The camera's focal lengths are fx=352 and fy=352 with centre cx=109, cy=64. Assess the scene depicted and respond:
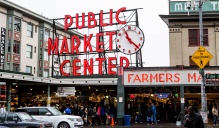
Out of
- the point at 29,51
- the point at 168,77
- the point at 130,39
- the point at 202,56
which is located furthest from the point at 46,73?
the point at 202,56

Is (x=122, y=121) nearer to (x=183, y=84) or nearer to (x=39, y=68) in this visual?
(x=183, y=84)

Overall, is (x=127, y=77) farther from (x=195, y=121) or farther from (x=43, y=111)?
(x=195, y=121)

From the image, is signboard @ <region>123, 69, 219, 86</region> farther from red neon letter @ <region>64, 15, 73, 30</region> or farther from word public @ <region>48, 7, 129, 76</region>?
red neon letter @ <region>64, 15, 73, 30</region>

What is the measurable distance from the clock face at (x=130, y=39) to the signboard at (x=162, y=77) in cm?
720

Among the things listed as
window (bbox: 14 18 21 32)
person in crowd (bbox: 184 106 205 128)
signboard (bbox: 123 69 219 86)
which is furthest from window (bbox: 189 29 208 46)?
person in crowd (bbox: 184 106 205 128)

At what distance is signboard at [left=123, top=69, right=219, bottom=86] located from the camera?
32438 millimetres

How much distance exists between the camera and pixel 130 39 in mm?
40562

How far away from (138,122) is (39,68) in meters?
28.3

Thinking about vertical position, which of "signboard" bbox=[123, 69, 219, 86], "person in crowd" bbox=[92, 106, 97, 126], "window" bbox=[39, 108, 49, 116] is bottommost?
"person in crowd" bbox=[92, 106, 97, 126]

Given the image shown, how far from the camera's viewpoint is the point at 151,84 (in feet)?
109

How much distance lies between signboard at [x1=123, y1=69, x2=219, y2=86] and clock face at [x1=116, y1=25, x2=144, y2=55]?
720 cm

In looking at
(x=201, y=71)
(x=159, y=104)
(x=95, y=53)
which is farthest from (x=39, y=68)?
(x=201, y=71)

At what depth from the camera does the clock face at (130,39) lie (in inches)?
1590

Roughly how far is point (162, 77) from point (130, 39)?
353 inches
